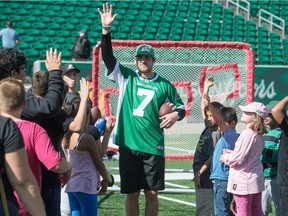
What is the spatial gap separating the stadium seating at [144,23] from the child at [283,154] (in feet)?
61.6

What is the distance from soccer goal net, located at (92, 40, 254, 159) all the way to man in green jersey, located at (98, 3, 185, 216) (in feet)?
7.70

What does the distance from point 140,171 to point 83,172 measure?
1.22 metres

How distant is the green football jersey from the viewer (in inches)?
317

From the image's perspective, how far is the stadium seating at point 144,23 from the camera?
85.6 feet

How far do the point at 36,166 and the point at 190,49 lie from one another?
6.12 meters

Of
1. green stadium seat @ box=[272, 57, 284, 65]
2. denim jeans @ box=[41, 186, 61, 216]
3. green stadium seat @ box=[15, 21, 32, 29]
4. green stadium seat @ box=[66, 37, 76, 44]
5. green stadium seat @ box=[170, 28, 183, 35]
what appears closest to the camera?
denim jeans @ box=[41, 186, 61, 216]

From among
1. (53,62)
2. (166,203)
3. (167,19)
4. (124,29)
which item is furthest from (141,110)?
(167,19)

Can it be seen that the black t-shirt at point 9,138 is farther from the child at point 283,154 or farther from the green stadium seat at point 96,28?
the green stadium seat at point 96,28

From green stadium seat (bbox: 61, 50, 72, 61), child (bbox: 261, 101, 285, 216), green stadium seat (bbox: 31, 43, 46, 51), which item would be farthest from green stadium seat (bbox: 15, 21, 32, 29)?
child (bbox: 261, 101, 285, 216)

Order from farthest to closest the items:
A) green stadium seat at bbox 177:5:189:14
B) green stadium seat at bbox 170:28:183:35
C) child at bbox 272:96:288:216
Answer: green stadium seat at bbox 177:5:189:14 < green stadium seat at bbox 170:28:183:35 < child at bbox 272:96:288:216

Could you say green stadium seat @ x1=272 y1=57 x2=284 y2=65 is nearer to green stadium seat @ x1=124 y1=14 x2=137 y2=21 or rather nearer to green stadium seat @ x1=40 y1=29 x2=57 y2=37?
green stadium seat @ x1=124 y1=14 x2=137 y2=21

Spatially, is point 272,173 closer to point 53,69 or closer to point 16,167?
point 53,69

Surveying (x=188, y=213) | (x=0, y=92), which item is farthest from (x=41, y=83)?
(x=188, y=213)

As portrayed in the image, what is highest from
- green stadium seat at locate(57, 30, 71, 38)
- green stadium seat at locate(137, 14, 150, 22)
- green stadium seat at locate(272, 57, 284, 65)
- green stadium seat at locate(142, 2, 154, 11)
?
green stadium seat at locate(142, 2, 154, 11)
